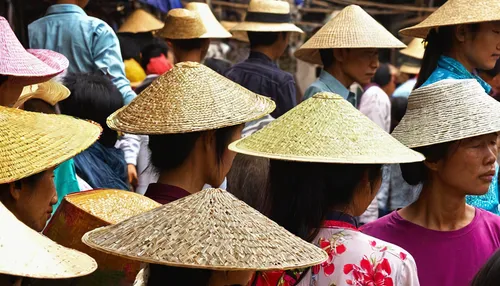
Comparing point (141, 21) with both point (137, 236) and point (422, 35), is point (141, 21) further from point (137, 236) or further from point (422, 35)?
point (137, 236)

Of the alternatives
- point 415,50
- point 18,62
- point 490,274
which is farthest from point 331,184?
point 415,50

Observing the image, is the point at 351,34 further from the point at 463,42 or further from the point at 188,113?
the point at 188,113

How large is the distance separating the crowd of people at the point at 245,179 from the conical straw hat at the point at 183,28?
60.2 inches

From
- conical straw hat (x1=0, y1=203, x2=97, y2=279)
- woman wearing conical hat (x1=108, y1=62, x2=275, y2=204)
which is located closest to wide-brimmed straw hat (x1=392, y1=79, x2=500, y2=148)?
woman wearing conical hat (x1=108, y1=62, x2=275, y2=204)

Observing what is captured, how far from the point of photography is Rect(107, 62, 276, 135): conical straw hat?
10.8 feet

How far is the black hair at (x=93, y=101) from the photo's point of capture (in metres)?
4.51

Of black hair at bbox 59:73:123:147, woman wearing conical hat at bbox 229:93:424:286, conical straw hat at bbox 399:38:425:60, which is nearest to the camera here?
woman wearing conical hat at bbox 229:93:424:286

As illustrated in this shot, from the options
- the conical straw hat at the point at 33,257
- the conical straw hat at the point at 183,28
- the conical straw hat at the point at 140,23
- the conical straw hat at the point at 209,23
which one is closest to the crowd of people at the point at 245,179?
the conical straw hat at the point at 33,257

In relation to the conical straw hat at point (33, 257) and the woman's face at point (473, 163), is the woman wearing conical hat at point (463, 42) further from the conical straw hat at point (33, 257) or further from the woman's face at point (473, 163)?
the conical straw hat at point (33, 257)

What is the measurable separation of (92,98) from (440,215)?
1.94m

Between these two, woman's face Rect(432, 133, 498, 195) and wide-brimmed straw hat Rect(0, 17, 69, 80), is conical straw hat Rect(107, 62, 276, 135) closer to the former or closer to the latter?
wide-brimmed straw hat Rect(0, 17, 69, 80)

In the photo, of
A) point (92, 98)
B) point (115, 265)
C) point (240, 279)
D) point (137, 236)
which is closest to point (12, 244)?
point (137, 236)

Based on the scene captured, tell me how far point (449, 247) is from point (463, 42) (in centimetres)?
134

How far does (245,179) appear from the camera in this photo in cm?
411
